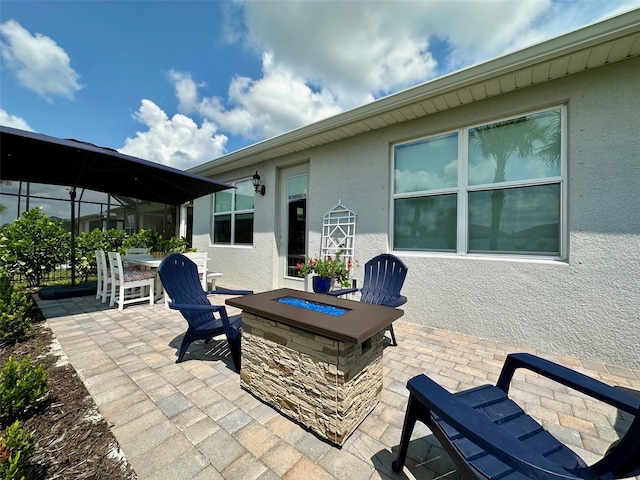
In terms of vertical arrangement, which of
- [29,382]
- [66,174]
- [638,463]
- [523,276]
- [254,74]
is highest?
[254,74]

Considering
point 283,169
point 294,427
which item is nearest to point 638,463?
point 294,427

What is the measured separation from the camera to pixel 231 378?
89.3 inches

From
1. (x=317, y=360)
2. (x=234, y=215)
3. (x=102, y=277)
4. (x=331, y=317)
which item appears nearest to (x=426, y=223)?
(x=331, y=317)

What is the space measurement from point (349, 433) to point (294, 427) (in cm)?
36


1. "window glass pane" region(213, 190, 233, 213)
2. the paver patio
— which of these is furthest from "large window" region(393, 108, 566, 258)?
"window glass pane" region(213, 190, 233, 213)

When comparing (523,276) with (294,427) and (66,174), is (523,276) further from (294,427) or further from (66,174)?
(66,174)

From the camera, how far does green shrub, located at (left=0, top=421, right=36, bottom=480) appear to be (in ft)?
3.38

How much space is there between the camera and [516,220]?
3174 mm

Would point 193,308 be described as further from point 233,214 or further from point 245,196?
point 233,214

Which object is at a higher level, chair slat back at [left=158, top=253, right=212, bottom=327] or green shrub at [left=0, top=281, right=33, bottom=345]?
chair slat back at [left=158, top=253, right=212, bottom=327]

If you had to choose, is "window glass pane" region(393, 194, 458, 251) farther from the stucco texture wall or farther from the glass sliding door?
the glass sliding door

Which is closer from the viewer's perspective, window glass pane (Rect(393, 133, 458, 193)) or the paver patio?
the paver patio

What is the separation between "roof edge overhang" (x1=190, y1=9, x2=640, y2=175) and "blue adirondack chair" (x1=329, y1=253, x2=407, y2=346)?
2.05 m

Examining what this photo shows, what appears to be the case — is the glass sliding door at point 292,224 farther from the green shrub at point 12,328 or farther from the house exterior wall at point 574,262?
the green shrub at point 12,328
